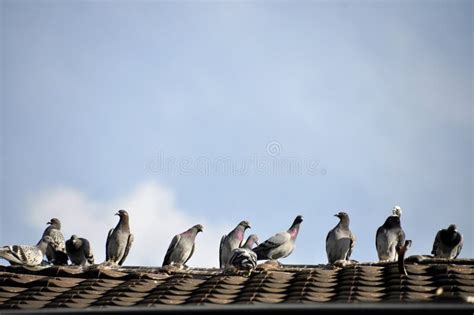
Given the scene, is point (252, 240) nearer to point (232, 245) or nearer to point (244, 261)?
point (232, 245)

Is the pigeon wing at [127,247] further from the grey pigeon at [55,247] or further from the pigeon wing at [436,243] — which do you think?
the pigeon wing at [436,243]

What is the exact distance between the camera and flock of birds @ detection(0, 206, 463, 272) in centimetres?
1703

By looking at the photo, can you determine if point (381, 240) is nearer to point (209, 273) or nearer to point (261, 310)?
point (209, 273)

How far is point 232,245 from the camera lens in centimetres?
2056

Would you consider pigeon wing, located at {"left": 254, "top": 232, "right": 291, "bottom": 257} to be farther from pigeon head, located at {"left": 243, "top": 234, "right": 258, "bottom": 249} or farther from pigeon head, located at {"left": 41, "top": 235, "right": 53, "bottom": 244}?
pigeon head, located at {"left": 41, "top": 235, "right": 53, "bottom": 244}

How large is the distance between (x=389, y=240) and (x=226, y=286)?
6.39 metres

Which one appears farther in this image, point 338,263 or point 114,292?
point 338,263

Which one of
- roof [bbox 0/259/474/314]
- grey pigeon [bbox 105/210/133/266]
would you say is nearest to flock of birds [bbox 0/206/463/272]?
grey pigeon [bbox 105/210/133/266]

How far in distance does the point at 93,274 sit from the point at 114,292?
3.90 ft

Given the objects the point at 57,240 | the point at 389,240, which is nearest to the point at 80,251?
the point at 57,240

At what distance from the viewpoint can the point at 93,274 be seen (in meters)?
13.9

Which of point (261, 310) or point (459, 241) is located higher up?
point (459, 241)

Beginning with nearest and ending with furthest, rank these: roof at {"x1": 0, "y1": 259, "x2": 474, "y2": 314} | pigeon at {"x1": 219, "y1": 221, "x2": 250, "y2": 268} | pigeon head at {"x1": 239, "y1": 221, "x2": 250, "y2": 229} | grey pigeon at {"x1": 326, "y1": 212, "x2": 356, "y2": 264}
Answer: roof at {"x1": 0, "y1": 259, "x2": 474, "y2": 314}
grey pigeon at {"x1": 326, "y1": 212, "x2": 356, "y2": 264}
pigeon at {"x1": 219, "y1": 221, "x2": 250, "y2": 268}
pigeon head at {"x1": 239, "y1": 221, "x2": 250, "y2": 229}

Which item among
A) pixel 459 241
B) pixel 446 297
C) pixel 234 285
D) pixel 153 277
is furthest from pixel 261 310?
pixel 459 241
